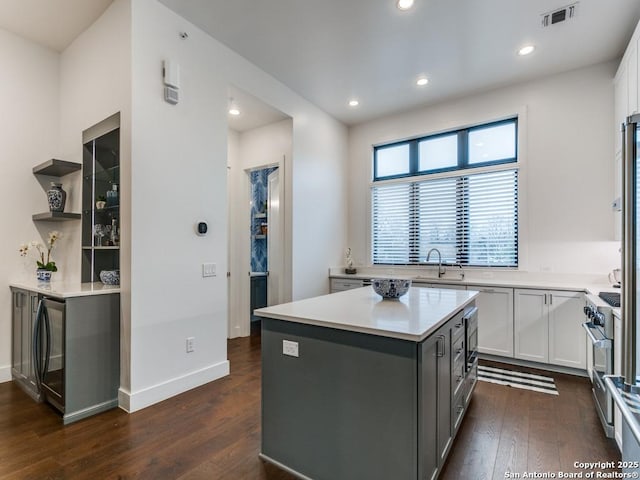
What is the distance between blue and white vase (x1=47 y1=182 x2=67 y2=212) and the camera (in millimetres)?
3354

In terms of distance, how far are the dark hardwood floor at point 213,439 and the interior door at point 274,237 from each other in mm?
1869

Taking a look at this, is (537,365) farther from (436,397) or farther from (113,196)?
(113,196)

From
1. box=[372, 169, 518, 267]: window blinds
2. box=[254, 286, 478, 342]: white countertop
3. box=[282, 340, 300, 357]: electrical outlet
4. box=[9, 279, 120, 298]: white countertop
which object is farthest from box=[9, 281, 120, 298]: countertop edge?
box=[372, 169, 518, 267]: window blinds

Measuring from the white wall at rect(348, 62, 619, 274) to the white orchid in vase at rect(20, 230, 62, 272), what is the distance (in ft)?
17.2

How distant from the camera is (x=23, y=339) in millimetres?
3125

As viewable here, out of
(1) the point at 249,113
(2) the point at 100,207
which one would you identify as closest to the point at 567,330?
(1) the point at 249,113

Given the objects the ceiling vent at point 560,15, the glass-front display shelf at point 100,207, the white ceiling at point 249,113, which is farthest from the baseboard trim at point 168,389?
the ceiling vent at point 560,15

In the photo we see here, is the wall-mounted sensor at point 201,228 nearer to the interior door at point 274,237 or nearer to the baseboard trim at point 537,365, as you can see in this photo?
the interior door at point 274,237

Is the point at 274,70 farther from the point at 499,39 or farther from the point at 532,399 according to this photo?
the point at 532,399

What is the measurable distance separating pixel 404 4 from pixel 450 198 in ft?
8.71

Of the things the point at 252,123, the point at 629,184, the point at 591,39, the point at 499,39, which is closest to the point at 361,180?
the point at 252,123

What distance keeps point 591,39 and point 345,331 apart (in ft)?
12.8

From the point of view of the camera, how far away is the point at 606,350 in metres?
2.25

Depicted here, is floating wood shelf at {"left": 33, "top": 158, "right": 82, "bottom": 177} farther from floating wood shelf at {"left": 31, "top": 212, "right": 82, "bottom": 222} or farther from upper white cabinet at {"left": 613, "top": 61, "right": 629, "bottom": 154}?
upper white cabinet at {"left": 613, "top": 61, "right": 629, "bottom": 154}
